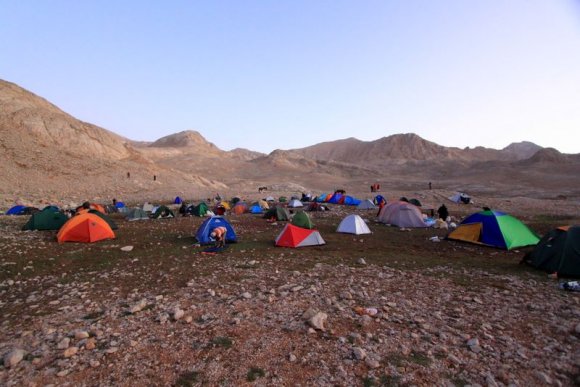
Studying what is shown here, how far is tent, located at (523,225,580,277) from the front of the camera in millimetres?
8844

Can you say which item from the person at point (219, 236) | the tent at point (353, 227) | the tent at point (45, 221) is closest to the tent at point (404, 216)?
the tent at point (353, 227)

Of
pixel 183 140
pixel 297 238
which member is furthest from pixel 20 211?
pixel 183 140

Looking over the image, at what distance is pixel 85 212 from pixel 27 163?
32.7m

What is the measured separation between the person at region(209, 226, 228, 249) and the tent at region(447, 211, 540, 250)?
941cm

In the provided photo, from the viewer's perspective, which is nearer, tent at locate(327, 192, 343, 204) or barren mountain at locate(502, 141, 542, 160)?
tent at locate(327, 192, 343, 204)

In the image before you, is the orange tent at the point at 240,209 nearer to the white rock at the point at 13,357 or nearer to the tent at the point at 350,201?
the tent at the point at 350,201

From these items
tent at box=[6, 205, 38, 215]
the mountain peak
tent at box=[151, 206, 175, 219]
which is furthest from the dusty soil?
the mountain peak

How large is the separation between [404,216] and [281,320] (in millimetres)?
13768

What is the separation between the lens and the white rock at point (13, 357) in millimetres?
4836

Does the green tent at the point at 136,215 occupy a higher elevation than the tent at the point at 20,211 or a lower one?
higher

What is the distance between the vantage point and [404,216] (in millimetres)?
18453

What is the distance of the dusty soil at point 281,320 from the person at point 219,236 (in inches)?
51.6

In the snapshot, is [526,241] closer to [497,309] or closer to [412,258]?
[412,258]

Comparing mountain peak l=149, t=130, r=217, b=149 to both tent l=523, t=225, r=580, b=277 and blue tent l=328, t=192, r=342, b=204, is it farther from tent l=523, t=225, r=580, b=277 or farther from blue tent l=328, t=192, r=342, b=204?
tent l=523, t=225, r=580, b=277
